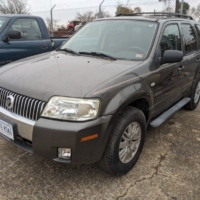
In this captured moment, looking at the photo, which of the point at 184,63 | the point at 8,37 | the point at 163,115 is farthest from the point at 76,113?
the point at 8,37

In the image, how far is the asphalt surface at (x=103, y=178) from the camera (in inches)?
90.7

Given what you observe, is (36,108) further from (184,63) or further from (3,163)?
(184,63)

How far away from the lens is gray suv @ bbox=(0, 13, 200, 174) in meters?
2.06

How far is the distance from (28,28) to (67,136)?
409cm

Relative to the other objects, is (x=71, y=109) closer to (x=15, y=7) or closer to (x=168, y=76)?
(x=168, y=76)

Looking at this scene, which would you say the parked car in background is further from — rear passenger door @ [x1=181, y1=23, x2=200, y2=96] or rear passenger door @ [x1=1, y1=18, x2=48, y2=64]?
rear passenger door @ [x1=181, y1=23, x2=200, y2=96]

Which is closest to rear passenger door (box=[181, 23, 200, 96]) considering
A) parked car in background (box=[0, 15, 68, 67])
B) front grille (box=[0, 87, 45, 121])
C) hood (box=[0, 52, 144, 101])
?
hood (box=[0, 52, 144, 101])

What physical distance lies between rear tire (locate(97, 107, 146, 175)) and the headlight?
1.20 ft

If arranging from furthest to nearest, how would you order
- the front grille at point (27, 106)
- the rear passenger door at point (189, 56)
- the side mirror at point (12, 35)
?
the side mirror at point (12, 35)
the rear passenger door at point (189, 56)
the front grille at point (27, 106)

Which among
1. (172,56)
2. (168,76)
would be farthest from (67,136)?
(168,76)

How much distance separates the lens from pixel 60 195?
228 centimetres

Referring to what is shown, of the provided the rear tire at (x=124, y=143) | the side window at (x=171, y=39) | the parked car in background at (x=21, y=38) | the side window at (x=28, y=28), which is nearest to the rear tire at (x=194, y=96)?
the side window at (x=171, y=39)

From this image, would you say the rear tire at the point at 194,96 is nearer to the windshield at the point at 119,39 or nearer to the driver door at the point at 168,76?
the driver door at the point at 168,76

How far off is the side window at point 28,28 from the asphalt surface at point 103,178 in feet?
9.58
